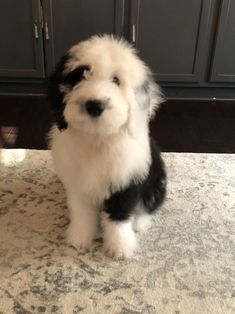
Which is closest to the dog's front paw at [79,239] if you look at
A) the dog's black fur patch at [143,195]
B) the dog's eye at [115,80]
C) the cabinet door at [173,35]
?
the dog's black fur patch at [143,195]

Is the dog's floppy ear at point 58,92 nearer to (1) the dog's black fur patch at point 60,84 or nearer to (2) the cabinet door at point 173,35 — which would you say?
(1) the dog's black fur patch at point 60,84

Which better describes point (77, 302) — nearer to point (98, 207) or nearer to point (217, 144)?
point (98, 207)

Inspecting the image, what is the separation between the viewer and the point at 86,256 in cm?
136

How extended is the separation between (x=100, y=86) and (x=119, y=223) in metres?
0.50

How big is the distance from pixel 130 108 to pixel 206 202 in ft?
2.36

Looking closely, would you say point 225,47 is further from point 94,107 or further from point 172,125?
point 94,107

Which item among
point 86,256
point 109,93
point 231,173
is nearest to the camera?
point 109,93

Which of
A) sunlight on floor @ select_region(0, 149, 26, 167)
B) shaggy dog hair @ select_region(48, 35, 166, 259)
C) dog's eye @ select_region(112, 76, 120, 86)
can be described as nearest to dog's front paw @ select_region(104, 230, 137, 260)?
shaggy dog hair @ select_region(48, 35, 166, 259)

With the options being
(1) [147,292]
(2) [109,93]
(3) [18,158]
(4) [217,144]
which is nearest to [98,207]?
(1) [147,292]

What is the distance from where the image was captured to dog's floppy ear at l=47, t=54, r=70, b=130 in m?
1.17

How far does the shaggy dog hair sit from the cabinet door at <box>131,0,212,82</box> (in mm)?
1646

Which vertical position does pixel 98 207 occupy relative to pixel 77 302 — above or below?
above

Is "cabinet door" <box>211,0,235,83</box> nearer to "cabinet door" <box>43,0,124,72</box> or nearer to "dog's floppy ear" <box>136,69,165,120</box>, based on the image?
"cabinet door" <box>43,0,124,72</box>

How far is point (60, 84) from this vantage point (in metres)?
1.16
